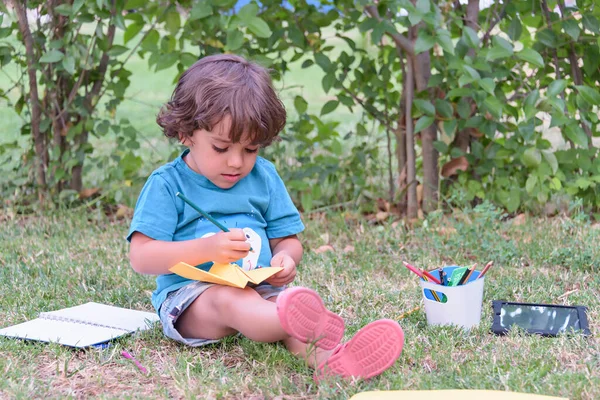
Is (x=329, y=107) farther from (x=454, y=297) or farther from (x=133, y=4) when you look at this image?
(x=454, y=297)

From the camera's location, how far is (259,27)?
3.54 metres

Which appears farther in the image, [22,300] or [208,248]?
[22,300]

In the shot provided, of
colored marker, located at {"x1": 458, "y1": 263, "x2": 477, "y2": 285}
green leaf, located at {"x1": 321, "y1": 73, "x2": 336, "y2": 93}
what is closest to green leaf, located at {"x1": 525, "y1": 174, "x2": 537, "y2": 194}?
green leaf, located at {"x1": 321, "y1": 73, "x2": 336, "y2": 93}

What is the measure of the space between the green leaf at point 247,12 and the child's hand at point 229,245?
1.66 meters

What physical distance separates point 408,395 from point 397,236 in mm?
1760

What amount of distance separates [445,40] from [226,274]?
168 centimetres

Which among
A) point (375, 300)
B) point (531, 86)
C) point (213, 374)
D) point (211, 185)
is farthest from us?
point (531, 86)

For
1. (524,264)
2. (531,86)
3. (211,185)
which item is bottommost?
(524,264)

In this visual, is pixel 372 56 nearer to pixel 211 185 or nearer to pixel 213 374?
pixel 211 185

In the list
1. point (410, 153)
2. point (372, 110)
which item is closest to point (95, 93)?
point (372, 110)

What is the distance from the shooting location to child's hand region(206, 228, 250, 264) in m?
2.14

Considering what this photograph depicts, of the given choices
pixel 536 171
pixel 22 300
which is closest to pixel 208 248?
pixel 22 300

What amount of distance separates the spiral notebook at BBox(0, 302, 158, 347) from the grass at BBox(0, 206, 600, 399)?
0.04 metres

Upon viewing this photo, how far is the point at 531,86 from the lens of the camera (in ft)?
12.6
